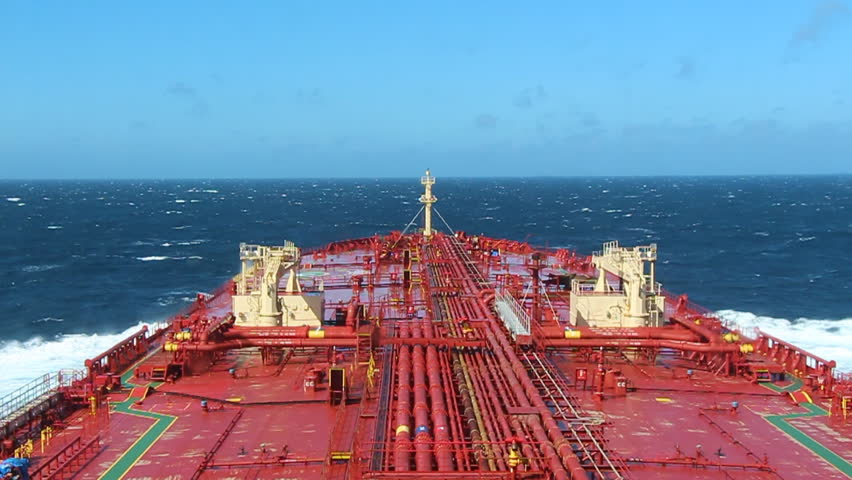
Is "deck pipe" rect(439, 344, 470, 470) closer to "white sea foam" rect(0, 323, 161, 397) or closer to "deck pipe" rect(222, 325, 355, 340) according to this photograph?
"deck pipe" rect(222, 325, 355, 340)

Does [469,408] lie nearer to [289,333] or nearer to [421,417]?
[421,417]

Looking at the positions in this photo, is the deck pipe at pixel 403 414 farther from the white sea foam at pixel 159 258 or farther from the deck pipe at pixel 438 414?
the white sea foam at pixel 159 258

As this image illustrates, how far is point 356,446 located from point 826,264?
3832 inches

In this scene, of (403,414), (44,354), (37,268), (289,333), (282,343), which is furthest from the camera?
(37,268)

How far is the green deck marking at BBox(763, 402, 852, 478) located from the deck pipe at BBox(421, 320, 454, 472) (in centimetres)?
1299

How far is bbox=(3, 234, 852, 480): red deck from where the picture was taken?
22.2 m

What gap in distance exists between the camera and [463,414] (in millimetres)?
25359

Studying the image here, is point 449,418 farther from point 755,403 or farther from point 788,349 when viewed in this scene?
point 788,349

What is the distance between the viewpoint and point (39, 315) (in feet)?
218

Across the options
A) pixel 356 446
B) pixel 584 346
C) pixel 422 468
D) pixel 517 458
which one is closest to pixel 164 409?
pixel 356 446

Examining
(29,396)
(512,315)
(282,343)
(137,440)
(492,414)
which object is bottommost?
(29,396)

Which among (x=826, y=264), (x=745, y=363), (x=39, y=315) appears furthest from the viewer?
(x=826, y=264)

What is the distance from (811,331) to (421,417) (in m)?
49.2

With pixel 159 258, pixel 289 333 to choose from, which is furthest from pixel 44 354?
pixel 159 258
